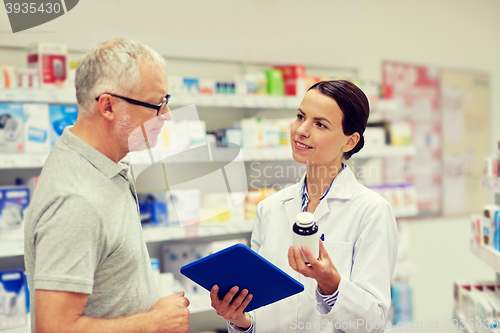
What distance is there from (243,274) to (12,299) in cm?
180

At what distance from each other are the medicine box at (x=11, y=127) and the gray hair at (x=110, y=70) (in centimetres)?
133

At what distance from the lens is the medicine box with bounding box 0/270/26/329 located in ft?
7.95

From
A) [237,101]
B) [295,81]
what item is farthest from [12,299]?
[295,81]

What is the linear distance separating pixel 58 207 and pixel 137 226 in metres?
0.28

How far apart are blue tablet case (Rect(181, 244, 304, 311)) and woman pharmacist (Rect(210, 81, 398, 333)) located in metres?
0.04

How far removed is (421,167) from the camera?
4.72 metres

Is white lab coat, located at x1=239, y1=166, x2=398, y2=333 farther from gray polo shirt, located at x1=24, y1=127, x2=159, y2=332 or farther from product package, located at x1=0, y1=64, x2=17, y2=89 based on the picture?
product package, located at x1=0, y1=64, x2=17, y2=89

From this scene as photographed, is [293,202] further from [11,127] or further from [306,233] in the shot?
[11,127]

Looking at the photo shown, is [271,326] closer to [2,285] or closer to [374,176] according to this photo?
[2,285]

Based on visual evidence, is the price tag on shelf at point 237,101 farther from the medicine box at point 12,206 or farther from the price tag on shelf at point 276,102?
the medicine box at point 12,206

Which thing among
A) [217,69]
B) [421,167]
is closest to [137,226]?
[217,69]

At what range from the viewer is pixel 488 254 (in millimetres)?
2414

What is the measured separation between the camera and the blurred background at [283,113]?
2471mm

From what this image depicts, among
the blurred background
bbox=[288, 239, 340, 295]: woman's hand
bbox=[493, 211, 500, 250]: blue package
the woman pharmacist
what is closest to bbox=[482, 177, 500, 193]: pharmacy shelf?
the blurred background
